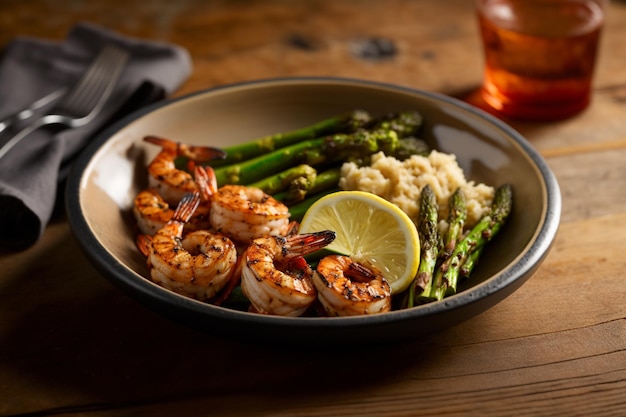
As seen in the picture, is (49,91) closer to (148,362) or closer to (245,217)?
(245,217)

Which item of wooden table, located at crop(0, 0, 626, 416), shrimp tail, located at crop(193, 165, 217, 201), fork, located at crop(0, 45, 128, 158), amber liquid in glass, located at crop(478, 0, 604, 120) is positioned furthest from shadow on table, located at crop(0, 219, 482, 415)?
amber liquid in glass, located at crop(478, 0, 604, 120)

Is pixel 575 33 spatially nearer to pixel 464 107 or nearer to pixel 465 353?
pixel 464 107


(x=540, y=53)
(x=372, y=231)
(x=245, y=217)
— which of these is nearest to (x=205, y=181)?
(x=245, y=217)

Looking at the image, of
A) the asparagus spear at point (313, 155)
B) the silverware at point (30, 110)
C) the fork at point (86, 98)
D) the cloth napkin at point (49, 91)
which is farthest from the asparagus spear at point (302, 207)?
the silverware at point (30, 110)

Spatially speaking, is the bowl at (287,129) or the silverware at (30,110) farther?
the silverware at (30,110)

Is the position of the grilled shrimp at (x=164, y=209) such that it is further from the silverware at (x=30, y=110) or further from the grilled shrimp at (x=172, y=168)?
the silverware at (x=30, y=110)

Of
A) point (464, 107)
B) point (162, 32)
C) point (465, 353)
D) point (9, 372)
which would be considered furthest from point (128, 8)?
point (465, 353)
